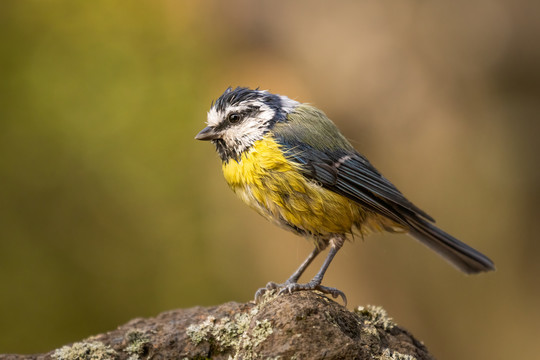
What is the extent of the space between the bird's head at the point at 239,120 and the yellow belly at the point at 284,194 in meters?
0.09

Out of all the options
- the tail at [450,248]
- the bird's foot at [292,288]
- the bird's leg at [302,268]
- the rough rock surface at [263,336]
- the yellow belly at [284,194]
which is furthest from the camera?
the tail at [450,248]

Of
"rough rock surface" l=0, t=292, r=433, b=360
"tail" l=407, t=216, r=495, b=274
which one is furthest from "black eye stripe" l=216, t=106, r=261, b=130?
"tail" l=407, t=216, r=495, b=274

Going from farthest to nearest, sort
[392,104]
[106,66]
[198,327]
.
Result: [106,66] < [392,104] < [198,327]

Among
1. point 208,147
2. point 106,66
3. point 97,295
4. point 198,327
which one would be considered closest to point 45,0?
point 106,66

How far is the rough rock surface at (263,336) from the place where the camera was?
2424 millimetres

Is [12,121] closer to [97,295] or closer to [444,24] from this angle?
[97,295]

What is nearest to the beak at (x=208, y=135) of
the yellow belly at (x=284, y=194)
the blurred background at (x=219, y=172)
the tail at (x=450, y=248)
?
the yellow belly at (x=284, y=194)

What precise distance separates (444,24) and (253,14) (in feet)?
6.54

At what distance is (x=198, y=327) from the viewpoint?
2939 millimetres

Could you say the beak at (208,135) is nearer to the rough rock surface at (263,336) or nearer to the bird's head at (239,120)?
the bird's head at (239,120)

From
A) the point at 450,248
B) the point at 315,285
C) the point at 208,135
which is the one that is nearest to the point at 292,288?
the point at 315,285

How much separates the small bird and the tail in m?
0.06

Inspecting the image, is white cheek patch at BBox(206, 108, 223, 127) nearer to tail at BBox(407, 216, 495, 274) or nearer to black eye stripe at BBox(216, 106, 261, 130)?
black eye stripe at BBox(216, 106, 261, 130)

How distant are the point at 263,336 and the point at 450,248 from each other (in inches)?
67.7
